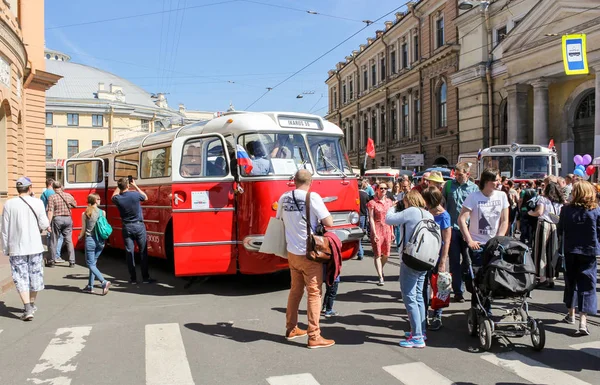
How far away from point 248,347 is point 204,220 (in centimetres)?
300

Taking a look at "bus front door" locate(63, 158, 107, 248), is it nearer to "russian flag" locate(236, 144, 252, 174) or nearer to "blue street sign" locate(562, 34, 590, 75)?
"russian flag" locate(236, 144, 252, 174)

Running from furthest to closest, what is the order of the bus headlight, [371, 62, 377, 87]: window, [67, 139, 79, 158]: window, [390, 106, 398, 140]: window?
[67, 139, 79, 158]: window, [371, 62, 377, 87]: window, [390, 106, 398, 140]: window, the bus headlight

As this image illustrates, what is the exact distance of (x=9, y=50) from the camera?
1694 centimetres

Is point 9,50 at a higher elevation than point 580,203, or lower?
higher

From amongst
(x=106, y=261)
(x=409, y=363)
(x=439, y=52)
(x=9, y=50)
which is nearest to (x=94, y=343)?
(x=409, y=363)

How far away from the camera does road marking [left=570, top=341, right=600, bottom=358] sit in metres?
5.49

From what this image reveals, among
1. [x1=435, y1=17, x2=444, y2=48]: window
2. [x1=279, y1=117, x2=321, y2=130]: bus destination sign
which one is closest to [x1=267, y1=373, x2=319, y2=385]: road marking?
[x1=279, y1=117, x2=321, y2=130]: bus destination sign

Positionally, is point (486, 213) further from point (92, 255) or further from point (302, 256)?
point (92, 255)

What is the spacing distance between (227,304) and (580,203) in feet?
16.2

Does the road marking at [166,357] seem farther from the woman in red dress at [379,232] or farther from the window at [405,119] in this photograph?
the window at [405,119]

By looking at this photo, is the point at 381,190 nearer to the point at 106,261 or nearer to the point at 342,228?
the point at 342,228

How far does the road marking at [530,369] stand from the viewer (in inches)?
185

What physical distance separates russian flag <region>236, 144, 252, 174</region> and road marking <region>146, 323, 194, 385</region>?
2.59 meters

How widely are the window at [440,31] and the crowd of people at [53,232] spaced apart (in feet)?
99.5
